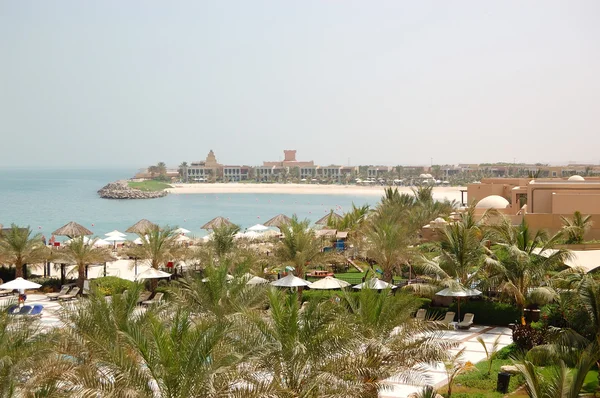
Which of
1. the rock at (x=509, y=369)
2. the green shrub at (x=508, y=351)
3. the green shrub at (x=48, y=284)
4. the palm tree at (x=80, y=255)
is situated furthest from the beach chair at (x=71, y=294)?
the rock at (x=509, y=369)

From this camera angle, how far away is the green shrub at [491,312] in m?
16.7

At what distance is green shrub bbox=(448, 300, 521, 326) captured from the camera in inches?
656

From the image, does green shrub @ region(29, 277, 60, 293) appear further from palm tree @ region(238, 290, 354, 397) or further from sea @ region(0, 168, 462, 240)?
sea @ region(0, 168, 462, 240)

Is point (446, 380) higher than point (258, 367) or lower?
lower

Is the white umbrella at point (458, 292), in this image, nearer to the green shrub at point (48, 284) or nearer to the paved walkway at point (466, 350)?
the paved walkway at point (466, 350)

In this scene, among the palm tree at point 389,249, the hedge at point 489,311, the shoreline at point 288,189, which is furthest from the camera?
the shoreline at point 288,189

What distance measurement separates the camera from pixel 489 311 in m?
17.0

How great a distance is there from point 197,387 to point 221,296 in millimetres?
6063

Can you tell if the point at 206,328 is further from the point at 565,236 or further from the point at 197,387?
the point at 565,236

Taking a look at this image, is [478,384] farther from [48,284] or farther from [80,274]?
[48,284]

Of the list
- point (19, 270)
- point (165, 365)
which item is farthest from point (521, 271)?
point (19, 270)

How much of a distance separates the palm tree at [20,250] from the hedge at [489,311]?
13180 millimetres

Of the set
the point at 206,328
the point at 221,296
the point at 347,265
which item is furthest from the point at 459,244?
the point at 206,328

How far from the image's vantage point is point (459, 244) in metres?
17.8
